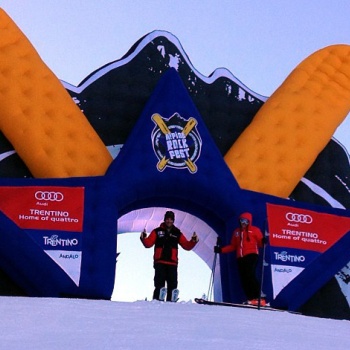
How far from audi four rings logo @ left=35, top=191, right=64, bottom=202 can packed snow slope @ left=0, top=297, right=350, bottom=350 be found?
2.67 meters

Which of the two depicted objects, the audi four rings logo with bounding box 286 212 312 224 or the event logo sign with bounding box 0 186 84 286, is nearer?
the event logo sign with bounding box 0 186 84 286

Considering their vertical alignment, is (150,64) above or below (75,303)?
above

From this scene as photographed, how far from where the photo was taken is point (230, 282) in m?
7.88

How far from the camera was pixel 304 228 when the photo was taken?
8289 mm

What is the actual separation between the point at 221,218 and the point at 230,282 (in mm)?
747

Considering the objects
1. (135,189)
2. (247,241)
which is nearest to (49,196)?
(135,189)

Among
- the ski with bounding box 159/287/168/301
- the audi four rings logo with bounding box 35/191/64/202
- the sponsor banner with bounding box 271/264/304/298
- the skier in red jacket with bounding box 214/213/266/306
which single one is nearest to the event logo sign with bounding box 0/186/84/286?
the audi four rings logo with bounding box 35/191/64/202

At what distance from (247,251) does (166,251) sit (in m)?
0.81

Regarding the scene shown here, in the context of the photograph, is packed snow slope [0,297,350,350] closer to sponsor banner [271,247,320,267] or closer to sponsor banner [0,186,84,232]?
sponsor banner [0,186,84,232]

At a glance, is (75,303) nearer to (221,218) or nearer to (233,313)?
(233,313)

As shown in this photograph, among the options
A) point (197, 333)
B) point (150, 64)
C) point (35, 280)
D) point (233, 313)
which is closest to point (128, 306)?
point (233, 313)

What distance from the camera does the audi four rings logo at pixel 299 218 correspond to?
326 inches

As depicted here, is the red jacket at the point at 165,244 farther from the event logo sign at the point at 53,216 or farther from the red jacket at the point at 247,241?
the event logo sign at the point at 53,216

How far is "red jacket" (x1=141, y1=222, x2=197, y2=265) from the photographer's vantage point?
23.0ft
